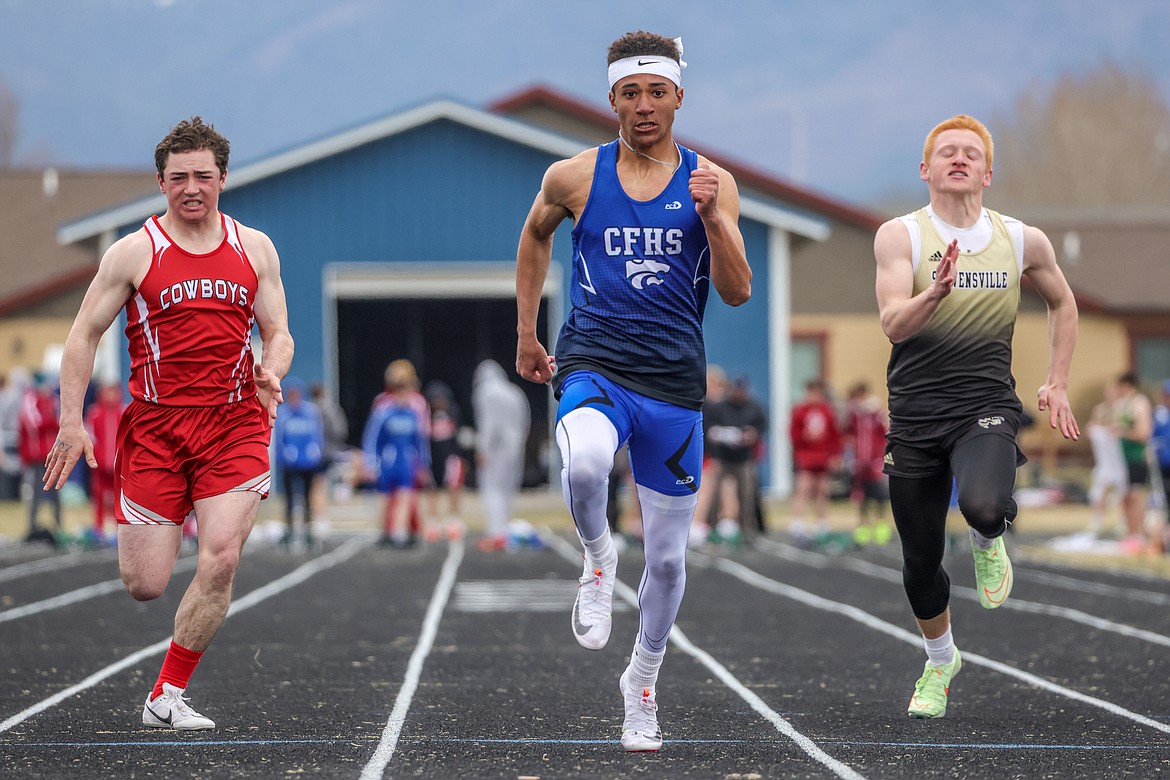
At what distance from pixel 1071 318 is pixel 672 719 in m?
2.36

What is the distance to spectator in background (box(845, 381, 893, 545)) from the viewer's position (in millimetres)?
20750

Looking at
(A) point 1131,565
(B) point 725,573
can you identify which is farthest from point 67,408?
(A) point 1131,565

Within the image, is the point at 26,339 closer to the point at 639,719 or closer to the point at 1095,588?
the point at 1095,588

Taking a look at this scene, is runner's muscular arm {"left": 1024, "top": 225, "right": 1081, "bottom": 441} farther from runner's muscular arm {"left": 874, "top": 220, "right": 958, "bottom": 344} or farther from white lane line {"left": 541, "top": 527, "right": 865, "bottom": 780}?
white lane line {"left": 541, "top": 527, "right": 865, "bottom": 780}

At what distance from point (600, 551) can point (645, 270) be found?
103cm

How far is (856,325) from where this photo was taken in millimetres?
39312

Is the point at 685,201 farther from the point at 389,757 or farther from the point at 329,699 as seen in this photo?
the point at 329,699

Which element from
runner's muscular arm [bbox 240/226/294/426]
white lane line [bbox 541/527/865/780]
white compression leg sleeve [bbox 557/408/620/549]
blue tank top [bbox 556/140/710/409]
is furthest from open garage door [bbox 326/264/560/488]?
white compression leg sleeve [bbox 557/408/620/549]

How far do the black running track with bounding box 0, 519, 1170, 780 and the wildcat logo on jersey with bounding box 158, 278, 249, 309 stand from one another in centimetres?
168

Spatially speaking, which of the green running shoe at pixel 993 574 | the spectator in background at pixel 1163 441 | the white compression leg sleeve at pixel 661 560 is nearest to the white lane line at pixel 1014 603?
the spectator in background at pixel 1163 441

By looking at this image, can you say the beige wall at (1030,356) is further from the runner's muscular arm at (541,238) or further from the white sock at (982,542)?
the runner's muscular arm at (541,238)

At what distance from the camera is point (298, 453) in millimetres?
19984

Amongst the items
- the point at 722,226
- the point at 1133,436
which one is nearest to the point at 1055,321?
the point at 722,226

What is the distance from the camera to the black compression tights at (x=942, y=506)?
22.3ft
